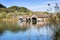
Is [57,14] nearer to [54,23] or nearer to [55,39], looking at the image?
[54,23]

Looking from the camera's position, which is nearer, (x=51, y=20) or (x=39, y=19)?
(x=51, y=20)

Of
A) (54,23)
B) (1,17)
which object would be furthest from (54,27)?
→ (1,17)

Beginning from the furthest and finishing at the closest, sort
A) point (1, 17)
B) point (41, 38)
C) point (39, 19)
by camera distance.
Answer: point (1, 17)
point (39, 19)
point (41, 38)

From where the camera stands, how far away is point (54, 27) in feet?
28.7

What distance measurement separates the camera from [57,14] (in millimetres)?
9031

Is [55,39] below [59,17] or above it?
below

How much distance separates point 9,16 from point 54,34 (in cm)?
4391

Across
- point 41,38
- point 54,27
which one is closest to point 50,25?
point 54,27

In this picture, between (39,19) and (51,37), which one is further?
(39,19)

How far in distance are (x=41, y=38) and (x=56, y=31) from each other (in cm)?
103

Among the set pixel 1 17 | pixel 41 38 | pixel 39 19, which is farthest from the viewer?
pixel 1 17

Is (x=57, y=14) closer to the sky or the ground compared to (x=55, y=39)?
closer to the sky

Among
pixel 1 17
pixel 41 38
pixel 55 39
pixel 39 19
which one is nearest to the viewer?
pixel 55 39

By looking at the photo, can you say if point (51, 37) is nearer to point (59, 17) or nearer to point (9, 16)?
point (59, 17)
